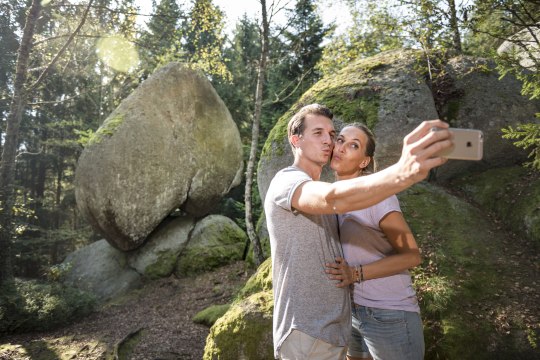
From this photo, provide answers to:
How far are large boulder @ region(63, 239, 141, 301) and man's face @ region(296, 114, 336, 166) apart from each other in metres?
10.3

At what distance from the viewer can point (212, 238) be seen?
11.9m

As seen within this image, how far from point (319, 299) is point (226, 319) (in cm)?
272

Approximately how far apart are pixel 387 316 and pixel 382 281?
0.21 m

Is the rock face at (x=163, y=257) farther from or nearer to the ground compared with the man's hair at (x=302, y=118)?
nearer to the ground

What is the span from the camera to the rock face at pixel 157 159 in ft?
35.9

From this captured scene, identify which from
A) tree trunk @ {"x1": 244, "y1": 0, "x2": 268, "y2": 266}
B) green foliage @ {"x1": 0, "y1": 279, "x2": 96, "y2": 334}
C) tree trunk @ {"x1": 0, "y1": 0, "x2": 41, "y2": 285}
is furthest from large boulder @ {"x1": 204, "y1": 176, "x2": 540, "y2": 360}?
tree trunk @ {"x1": 0, "y1": 0, "x2": 41, "y2": 285}

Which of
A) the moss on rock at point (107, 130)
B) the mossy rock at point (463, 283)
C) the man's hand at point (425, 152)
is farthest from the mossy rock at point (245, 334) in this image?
the moss on rock at point (107, 130)

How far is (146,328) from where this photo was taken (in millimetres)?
7648

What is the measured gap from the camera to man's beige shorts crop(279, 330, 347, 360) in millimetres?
1924

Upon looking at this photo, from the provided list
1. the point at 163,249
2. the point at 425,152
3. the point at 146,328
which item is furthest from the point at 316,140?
the point at 163,249

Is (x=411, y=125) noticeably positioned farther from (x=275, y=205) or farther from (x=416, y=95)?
(x=275, y=205)

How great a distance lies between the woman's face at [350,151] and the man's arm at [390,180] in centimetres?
88

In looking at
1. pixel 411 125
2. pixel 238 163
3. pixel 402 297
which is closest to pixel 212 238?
pixel 238 163

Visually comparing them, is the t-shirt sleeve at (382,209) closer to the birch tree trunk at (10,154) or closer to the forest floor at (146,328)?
the forest floor at (146,328)
